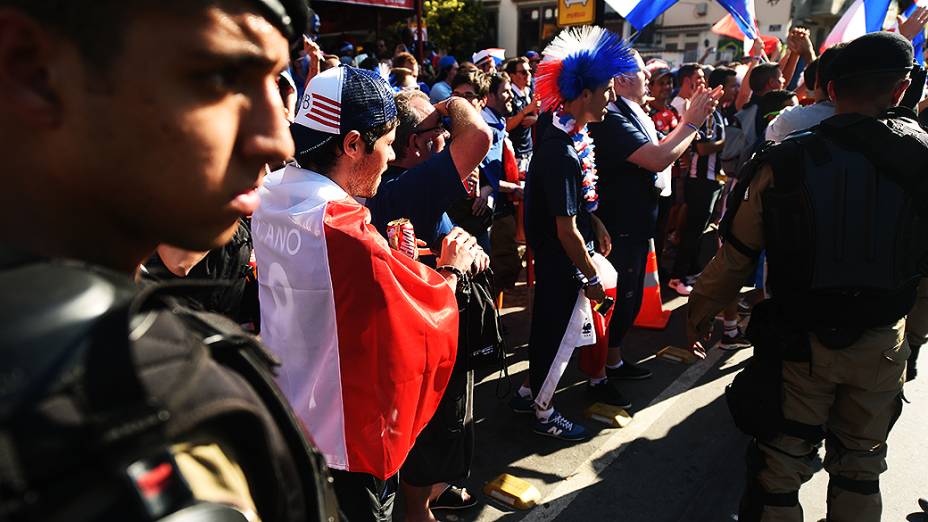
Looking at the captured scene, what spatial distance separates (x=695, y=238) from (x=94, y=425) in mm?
6017

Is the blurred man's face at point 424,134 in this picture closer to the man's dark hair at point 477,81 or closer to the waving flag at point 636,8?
the man's dark hair at point 477,81

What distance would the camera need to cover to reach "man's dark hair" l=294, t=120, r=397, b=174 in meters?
2.00

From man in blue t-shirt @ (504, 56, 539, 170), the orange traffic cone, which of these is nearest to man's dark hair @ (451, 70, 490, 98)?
man in blue t-shirt @ (504, 56, 539, 170)

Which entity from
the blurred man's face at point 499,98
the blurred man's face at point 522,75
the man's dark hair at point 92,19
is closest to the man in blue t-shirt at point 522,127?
the blurred man's face at point 499,98

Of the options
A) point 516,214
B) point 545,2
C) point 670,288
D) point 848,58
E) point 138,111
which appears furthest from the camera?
point 545,2

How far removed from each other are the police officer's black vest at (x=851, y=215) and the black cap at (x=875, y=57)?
18 cm

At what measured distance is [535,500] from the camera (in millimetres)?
3012

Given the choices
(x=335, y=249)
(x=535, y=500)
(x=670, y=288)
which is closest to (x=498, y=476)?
(x=535, y=500)

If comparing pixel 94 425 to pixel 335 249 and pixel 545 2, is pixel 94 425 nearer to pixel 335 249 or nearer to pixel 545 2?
pixel 335 249

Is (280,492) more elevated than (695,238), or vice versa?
(280,492)

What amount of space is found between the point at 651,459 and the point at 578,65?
2189 mm

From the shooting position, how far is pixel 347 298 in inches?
73.0

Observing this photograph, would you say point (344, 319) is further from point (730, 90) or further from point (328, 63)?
point (730, 90)

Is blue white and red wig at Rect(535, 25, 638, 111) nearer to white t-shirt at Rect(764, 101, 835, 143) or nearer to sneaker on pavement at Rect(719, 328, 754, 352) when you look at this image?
white t-shirt at Rect(764, 101, 835, 143)
